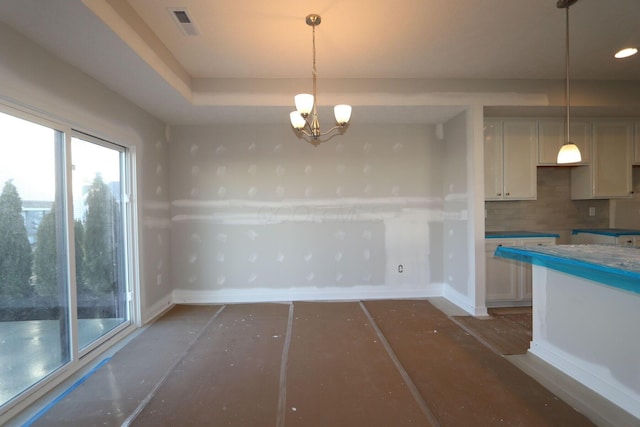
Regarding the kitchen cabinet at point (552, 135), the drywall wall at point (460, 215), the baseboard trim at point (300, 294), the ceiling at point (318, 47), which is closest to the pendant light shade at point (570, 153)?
the ceiling at point (318, 47)

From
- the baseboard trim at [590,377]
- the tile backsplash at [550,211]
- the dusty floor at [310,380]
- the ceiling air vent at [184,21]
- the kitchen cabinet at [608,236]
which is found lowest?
the dusty floor at [310,380]

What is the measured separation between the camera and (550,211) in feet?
13.9

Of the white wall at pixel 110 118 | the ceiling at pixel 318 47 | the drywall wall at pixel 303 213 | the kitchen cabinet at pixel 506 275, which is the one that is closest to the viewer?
the white wall at pixel 110 118

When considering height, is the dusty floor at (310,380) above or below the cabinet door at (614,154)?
below

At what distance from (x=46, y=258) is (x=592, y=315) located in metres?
3.95

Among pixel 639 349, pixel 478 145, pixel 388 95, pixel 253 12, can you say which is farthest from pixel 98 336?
pixel 478 145

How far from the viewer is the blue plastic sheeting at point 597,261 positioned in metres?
1.65

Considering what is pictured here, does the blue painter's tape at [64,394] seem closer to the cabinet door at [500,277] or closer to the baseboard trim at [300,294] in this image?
the baseboard trim at [300,294]

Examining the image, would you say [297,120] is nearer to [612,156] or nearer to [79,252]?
[79,252]

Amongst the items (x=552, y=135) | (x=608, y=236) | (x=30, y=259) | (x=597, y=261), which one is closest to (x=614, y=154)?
(x=552, y=135)

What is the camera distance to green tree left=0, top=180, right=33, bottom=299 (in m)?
1.97

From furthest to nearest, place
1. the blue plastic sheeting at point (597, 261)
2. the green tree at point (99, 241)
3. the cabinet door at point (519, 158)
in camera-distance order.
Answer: the cabinet door at point (519, 158), the green tree at point (99, 241), the blue plastic sheeting at point (597, 261)

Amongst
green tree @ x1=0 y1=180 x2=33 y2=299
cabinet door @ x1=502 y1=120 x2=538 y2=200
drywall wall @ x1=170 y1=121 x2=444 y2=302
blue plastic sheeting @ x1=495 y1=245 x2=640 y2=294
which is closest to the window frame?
green tree @ x1=0 y1=180 x2=33 y2=299

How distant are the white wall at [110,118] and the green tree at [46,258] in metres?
0.81
